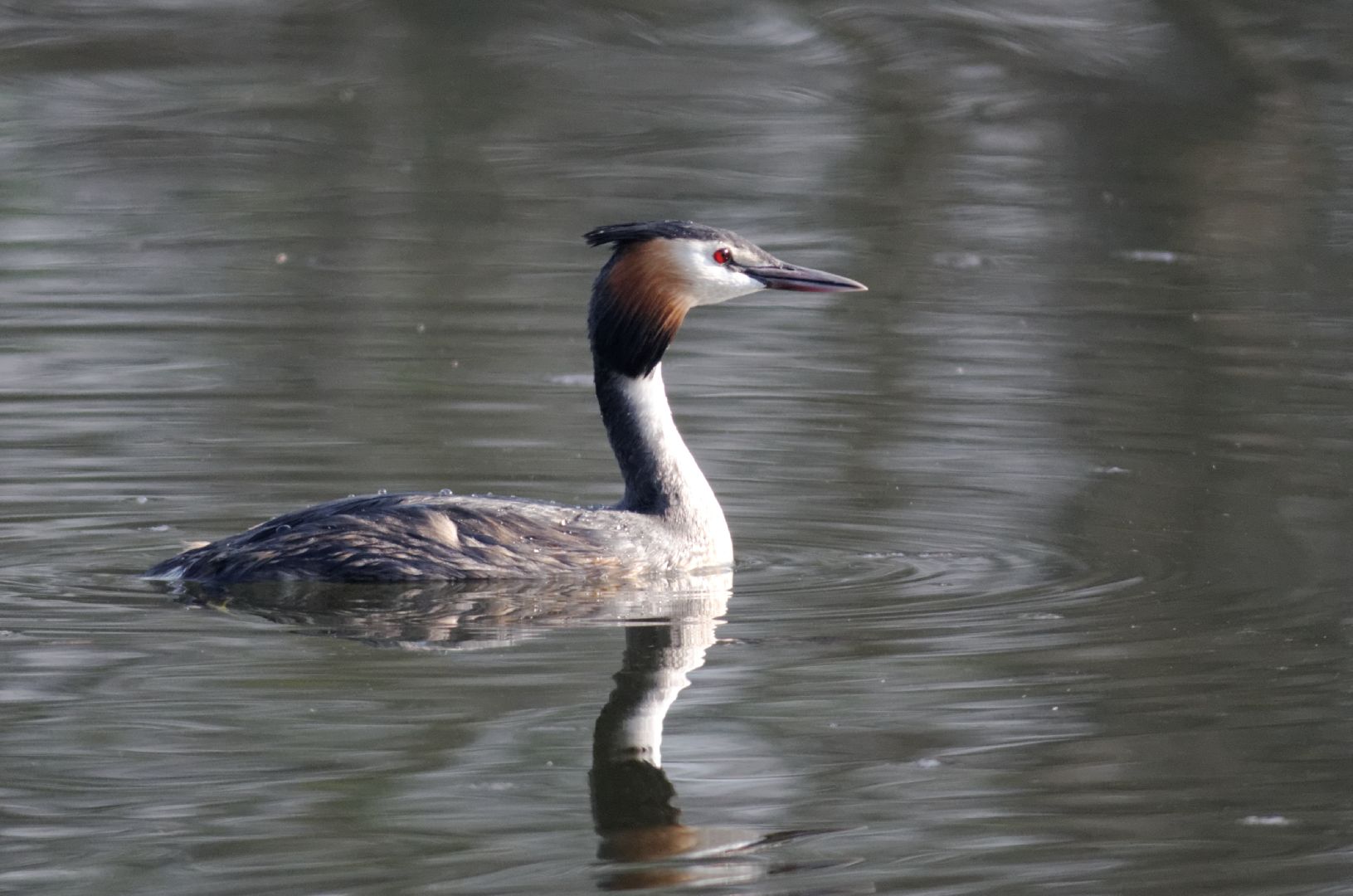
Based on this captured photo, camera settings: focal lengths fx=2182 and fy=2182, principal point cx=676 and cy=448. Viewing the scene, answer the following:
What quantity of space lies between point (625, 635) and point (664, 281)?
151cm

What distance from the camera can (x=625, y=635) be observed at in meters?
6.56

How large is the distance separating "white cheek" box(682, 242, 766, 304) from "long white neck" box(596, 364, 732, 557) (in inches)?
12.8

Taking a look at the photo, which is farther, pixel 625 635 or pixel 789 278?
pixel 789 278

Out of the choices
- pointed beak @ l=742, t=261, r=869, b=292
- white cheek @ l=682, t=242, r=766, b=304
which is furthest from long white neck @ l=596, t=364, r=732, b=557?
pointed beak @ l=742, t=261, r=869, b=292

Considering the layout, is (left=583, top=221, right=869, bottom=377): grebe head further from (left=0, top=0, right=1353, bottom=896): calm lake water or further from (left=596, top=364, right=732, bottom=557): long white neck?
(left=0, top=0, right=1353, bottom=896): calm lake water

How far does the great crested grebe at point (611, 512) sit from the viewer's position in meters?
Result: 7.04

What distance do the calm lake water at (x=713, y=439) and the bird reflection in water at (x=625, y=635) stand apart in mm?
22

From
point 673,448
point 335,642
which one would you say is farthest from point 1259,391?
point 335,642

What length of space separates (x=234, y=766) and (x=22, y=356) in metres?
5.81

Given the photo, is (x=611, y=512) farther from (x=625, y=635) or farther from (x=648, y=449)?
(x=625, y=635)

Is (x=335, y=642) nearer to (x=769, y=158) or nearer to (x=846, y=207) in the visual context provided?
(x=846, y=207)

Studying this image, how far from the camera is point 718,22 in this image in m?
18.5

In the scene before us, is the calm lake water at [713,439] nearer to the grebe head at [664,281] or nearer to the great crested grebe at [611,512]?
the great crested grebe at [611,512]

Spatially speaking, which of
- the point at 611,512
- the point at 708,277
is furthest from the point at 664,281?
the point at 611,512
